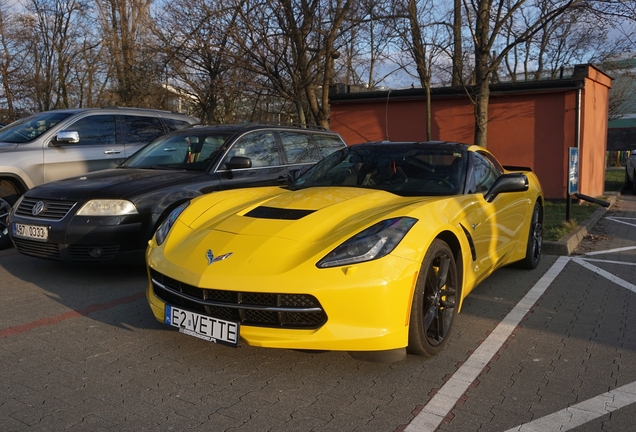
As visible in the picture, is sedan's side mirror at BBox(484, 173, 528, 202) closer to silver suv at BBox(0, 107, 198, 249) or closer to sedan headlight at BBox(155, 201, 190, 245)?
sedan headlight at BBox(155, 201, 190, 245)

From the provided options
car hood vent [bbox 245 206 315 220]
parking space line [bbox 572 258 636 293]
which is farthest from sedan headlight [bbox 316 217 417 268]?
parking space line [bbox 572 258 636 293]

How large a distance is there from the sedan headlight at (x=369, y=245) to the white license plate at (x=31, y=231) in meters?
3.39

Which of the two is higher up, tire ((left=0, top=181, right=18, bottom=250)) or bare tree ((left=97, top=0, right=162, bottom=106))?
bare tree ((left=97, top=0, right=162, bottom=106))

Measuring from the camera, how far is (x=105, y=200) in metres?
5.62

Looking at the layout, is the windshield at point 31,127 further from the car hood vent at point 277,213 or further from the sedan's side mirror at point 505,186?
the sedan's side mirror at point 505,186

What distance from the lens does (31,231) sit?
18.7 feet

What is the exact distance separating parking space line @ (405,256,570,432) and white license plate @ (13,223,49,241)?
158 inches

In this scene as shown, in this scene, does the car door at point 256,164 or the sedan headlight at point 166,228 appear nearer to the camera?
the sedan headlight at point 166,228

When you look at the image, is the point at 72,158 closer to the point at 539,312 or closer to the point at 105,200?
the point at 105,200

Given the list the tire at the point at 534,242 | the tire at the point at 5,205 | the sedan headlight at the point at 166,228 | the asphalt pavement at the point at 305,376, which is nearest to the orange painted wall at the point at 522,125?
the tire at the point at 534,242

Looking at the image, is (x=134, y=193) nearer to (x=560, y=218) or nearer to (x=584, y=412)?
(x=584, y=412)

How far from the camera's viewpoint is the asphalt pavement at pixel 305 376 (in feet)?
9.94

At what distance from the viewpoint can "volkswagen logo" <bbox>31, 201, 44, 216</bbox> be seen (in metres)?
5.77

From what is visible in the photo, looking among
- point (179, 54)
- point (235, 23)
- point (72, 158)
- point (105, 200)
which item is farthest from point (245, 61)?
point (105, 200)
